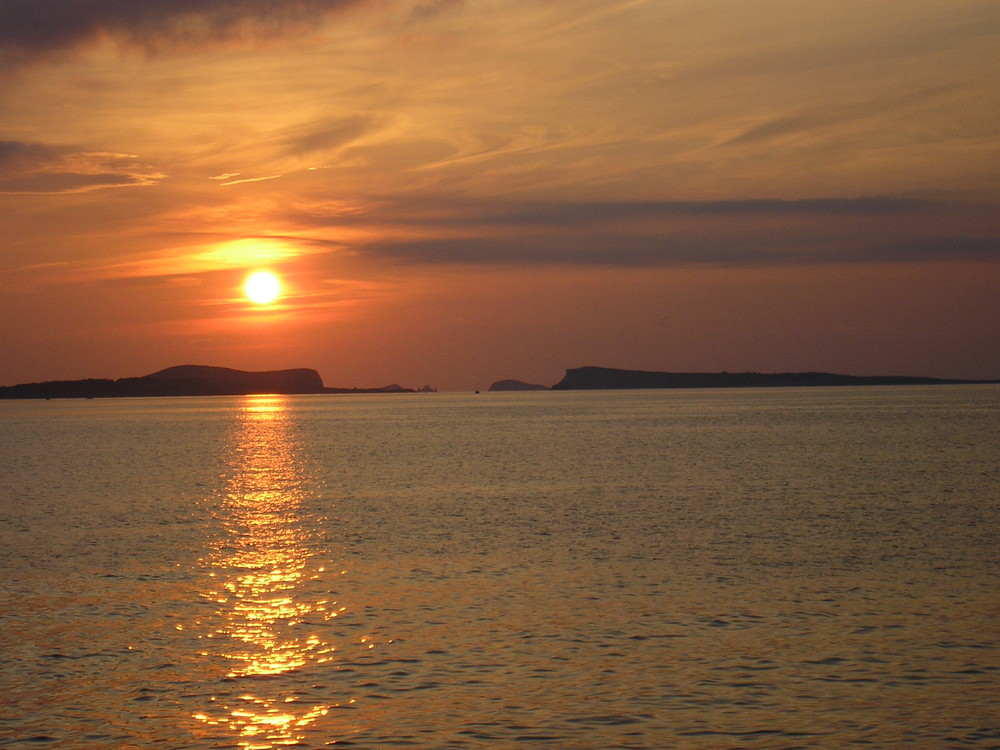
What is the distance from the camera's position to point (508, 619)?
22594 mm

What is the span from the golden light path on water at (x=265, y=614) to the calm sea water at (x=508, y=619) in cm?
9

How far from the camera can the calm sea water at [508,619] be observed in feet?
51.6

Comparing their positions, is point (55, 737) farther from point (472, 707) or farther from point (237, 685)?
point (472, 707)

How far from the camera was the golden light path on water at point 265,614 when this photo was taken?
52.7 ft

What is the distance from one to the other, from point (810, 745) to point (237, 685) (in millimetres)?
9676

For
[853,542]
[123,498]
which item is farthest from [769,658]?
[123,498]

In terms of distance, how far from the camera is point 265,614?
934 inches

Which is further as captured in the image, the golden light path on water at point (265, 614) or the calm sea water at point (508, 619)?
the golden light path on water at point (265, 614)

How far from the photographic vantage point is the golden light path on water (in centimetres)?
1606

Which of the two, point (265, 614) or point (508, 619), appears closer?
point (508, 619)

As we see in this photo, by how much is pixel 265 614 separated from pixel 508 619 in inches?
227

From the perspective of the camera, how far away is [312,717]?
52.5ft

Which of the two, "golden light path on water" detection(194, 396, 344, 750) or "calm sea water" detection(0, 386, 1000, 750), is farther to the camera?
"golden light path on water" detection(194, 396, 344, 750)

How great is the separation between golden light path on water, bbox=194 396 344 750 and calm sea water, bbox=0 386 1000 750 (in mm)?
93
